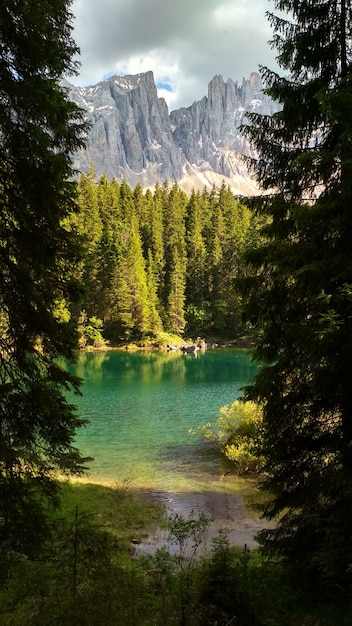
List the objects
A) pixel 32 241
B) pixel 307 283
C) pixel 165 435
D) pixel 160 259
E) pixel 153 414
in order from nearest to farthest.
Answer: pixel 32 241, pixel 307 283, pixel 165 435, pixel 153 414, pixel 160 259

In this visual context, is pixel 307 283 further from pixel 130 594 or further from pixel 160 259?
pixel 160 259

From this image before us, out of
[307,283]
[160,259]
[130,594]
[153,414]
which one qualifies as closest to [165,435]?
[153,414]

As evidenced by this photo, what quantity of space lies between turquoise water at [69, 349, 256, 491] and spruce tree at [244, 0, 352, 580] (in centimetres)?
797

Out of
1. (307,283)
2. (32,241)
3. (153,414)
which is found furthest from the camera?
(153,414)

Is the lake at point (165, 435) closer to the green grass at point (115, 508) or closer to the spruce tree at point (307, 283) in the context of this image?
the green grass at point (115, 508)

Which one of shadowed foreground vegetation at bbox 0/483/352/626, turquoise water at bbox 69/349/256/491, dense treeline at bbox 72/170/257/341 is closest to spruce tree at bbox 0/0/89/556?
shadowed foreground vegetation at bbox 0/483/352/626

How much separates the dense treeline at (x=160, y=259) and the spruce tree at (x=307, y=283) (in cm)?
4631

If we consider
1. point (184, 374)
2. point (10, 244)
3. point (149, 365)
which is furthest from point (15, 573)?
point (149, 365)

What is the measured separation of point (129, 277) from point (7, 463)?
51.3 m

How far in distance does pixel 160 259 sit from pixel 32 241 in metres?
59.3

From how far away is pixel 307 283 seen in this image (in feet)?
17.8

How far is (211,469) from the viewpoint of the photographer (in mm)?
14602

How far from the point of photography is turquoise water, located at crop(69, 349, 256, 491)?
572 inches

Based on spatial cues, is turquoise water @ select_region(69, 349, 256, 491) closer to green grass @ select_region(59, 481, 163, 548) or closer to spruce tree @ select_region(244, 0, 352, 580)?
green grass @ select_region(59, 481, 163, 548)
